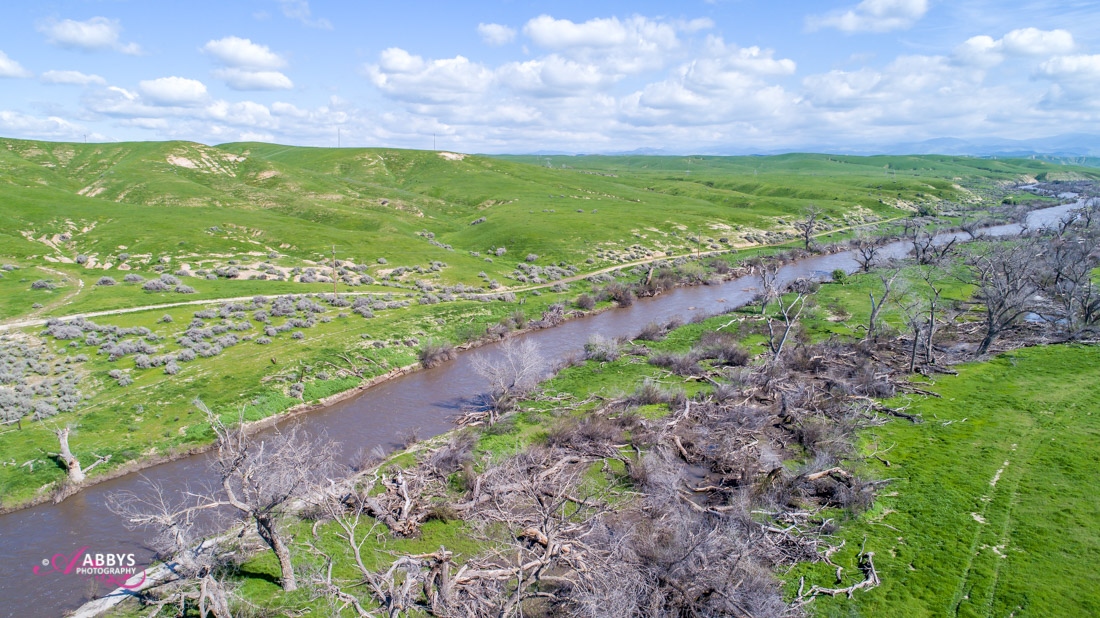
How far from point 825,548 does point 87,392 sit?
136 feet

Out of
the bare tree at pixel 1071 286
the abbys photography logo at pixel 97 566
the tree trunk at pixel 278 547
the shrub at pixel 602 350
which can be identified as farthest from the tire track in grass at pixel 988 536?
the abbys photography logo at pixel 97 566

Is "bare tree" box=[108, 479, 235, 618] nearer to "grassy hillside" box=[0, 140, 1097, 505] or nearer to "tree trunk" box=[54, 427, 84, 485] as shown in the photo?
"tree trunk" box=[54, 427, 84, 485]

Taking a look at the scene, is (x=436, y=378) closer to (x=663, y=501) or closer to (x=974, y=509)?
(x=663, y=501)

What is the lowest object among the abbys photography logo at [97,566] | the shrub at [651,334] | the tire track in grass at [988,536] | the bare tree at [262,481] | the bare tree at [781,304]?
the abbys photography logo at [97,566]

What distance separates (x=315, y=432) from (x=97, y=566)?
12.4m

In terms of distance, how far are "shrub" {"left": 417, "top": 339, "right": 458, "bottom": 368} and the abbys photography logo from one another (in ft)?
75.4

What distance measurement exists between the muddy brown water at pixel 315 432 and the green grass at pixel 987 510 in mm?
22542

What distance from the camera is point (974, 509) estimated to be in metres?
22.2


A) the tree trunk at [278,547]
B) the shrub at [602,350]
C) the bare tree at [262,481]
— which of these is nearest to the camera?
the bare tree at [262,481]

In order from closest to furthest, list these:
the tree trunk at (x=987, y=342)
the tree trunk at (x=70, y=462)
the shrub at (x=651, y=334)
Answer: the tree trunk at (x=70, y=462)
the tree trunk at (x=987, y=342)
the shrub at (x=651, y=334)

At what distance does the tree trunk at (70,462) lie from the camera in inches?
1022

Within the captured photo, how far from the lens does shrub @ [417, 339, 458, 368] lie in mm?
43156

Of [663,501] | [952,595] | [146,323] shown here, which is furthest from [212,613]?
[146,323]

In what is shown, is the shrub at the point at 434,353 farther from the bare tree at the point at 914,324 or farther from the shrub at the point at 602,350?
the bare tree at the point at 914,324
